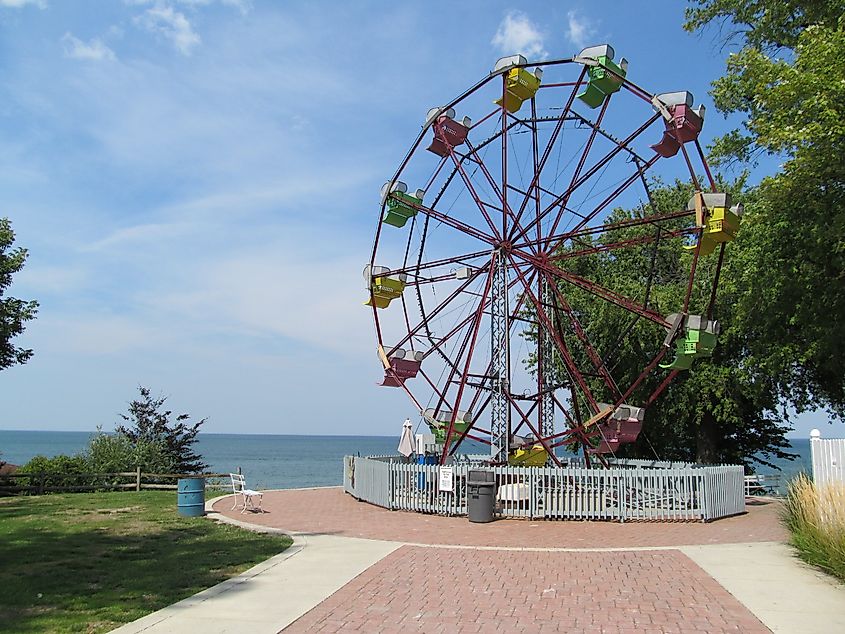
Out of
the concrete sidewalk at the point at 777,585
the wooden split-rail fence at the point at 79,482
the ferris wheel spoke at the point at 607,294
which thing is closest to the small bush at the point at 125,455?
the wooden split-rail fence at the point at 79,482

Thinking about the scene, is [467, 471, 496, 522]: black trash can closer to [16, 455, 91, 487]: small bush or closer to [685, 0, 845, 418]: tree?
[685, 0, 845, 418]: tree

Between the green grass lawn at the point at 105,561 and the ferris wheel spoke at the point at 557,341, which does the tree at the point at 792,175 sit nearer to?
the ferris wheel spoke at the point at 557,341

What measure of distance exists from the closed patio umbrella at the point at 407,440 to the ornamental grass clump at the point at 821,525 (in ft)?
35.7

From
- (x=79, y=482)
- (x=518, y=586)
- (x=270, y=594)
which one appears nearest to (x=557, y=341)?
(x=518, y=586)

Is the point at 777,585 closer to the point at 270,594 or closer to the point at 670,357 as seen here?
the point at 270,594

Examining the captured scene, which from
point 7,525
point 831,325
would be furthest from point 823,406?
point 7,525

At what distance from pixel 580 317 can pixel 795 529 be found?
17721mm

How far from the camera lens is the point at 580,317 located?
28.9 m

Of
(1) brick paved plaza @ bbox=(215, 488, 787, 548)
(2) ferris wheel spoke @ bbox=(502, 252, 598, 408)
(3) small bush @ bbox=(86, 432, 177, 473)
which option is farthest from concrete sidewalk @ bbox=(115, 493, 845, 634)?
(3) small bush @ bbox=(86, 432, 177, 473)

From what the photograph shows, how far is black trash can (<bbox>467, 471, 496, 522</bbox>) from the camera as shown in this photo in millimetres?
15500

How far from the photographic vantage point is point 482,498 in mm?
15547

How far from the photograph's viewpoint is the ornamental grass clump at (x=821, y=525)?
Result: 9.50m

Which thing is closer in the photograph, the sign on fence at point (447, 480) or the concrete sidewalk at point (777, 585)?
the concrete sidewalk at point (777, 585)

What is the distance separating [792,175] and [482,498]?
904 centimetres
